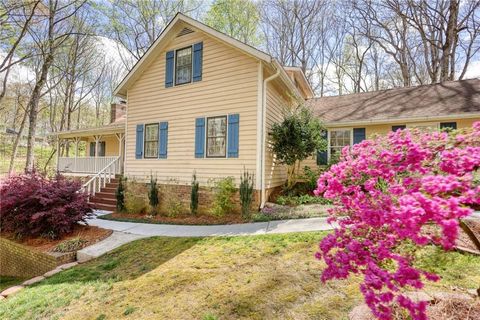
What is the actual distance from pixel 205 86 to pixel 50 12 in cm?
1140

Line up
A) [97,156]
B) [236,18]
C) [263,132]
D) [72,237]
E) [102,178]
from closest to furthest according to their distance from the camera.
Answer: [72,237], [263,132], [102,178], [97,156], [236,18]

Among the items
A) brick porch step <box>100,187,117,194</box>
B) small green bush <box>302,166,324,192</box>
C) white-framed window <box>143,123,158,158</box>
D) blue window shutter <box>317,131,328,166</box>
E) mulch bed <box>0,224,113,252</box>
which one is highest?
white-framed window <box>143,123,158,158</box>

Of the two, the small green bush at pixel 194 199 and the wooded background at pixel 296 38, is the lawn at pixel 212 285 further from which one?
the wooded background at pixel 296 38

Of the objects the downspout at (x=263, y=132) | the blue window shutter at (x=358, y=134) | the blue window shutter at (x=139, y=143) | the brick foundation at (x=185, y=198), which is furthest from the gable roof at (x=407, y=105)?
the blue window shutter at (x=139, y=143)

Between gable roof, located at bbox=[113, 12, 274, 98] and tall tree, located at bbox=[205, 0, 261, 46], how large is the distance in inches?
397

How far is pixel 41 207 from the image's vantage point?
7094 mm

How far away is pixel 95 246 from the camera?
605cm

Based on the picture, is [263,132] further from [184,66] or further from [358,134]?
[358,134]

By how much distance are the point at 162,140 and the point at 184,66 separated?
2.93 meters

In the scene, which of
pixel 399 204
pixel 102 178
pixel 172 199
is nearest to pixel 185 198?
pixel 172 199

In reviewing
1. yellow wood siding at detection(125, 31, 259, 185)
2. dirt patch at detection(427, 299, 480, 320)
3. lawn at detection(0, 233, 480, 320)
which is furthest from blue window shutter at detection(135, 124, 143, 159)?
dirt patch at detection(427, 299, 480, 320)

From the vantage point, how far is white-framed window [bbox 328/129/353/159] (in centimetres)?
1108

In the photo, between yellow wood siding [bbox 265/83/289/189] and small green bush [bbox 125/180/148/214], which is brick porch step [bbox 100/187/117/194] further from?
yellow wood siding [bbox 265/83/289/189]

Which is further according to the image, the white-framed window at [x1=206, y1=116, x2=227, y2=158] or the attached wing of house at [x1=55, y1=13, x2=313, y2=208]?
the white-framed window at [x1=206, y1=116, x2=227, y2=158]
